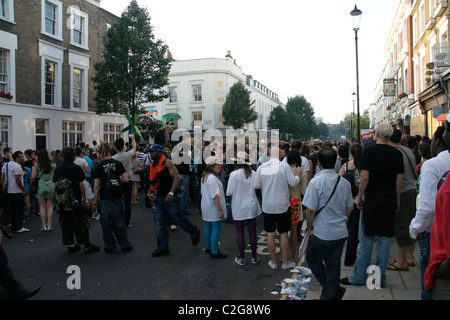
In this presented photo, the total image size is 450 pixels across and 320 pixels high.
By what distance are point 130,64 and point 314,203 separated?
60.2ft

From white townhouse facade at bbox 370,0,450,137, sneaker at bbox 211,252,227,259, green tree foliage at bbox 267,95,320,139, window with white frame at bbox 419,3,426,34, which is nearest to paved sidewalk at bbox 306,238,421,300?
sneaker at bbox 211,252,227,259

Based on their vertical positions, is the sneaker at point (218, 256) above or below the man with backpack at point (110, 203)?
below

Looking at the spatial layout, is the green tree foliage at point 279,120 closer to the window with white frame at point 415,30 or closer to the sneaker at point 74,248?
the window with white frame at point 415,30

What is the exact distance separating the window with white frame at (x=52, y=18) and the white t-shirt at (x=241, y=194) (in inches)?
713

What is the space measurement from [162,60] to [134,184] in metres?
11.5

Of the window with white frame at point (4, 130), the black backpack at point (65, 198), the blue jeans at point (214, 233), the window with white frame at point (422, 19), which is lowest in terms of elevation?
the blue jeans at point (214, 233)

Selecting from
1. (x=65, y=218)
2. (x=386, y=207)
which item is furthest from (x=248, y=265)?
(x=65, y=218)

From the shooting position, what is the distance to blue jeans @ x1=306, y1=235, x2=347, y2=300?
376cm

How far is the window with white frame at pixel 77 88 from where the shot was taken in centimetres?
2117

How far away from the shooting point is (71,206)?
6105 mm

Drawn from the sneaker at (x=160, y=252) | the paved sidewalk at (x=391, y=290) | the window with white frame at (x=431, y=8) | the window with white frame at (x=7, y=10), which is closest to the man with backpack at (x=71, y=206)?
the sneaker at (x=160, y=252)

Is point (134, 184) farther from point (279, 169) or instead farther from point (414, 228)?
point (414, 228)

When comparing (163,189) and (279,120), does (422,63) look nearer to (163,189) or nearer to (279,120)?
(163,189)

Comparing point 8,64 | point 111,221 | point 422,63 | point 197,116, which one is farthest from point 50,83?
point 197,116
